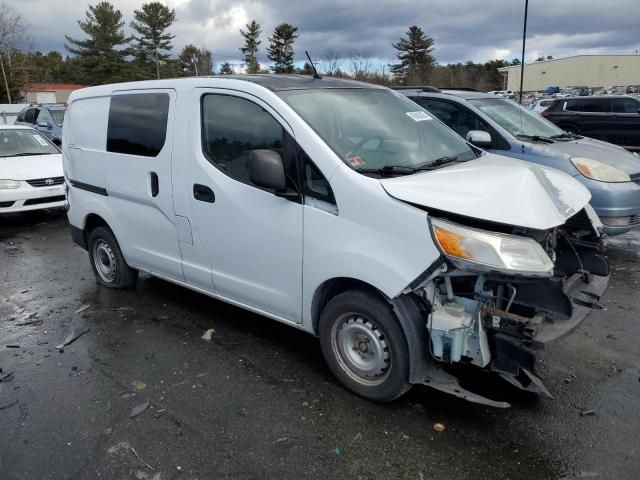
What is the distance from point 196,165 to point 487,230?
2.23 m

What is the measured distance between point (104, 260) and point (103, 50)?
203 ft

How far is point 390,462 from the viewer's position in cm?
278

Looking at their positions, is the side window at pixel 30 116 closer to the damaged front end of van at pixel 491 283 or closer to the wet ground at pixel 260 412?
the wet ground at pixel 260 412

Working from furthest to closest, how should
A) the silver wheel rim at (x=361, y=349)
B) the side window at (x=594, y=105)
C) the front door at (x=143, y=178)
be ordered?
the side window at (x=594, y=105), the front door at (x=143, y=178), the silver wheel rim at (x=361, y=349)

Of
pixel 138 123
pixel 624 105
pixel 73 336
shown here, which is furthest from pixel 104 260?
pixel 624 105

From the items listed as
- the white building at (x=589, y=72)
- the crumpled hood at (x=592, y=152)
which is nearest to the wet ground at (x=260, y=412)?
the crumpled hood at (x=592, y=152)

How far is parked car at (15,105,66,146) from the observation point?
14630 millimetres

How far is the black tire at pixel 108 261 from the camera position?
17.4 feet

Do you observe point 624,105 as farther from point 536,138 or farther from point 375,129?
point 375,129

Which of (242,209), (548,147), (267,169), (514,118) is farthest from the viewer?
(514,118)

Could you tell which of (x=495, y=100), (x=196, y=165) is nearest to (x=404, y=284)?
(x=196, y=165)

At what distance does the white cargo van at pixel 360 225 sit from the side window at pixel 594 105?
13.8 m

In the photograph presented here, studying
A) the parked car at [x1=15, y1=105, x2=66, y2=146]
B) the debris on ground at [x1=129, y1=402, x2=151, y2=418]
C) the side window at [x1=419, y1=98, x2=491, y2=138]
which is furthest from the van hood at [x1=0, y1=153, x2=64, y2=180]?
the debris on ground at [x1=129, y1=402, x2=151, y2=418]

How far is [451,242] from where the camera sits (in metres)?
2.75
